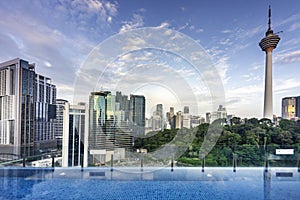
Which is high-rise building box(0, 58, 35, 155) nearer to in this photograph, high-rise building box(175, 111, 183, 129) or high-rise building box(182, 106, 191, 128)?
high-rise building box(175, 111, 183, 129)

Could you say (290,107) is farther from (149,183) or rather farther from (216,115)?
(149,183)

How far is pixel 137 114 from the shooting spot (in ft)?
19.3

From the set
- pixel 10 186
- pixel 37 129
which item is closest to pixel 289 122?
pixel 10 186

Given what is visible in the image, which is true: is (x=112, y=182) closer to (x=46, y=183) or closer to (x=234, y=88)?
(x=46, y=183)

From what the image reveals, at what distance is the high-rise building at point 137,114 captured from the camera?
19.2 ft

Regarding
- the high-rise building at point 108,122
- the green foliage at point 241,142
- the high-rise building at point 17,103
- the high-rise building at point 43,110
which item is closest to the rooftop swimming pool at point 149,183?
the green foliage at point 241,142

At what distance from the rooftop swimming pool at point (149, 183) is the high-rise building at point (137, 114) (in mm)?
1927

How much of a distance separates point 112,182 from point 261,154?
3.70 metres

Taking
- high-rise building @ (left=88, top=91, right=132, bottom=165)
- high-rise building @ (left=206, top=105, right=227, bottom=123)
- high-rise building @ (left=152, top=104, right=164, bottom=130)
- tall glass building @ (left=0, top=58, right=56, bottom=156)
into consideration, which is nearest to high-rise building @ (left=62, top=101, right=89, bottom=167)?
high-rise building @ (left=88, top=91, right=132, bottom=165)

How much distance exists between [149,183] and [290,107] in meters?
11.1

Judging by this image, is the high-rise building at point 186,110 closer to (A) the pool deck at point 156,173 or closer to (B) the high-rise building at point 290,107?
(A) the pool deck at point 156,173

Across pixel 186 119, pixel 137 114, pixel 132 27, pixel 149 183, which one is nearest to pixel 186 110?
pixel 186 119

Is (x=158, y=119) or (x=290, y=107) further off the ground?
(x=290, y=107)

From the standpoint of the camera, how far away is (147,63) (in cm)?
569
